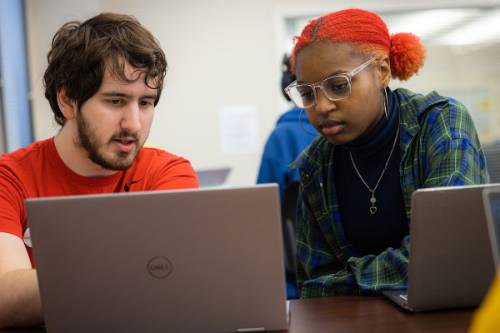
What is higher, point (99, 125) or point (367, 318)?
point (99, 125)

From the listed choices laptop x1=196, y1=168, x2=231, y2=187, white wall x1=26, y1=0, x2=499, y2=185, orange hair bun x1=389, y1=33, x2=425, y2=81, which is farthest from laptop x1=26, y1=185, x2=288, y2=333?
white wall x1=26, y1=0, x2=499, y2=185

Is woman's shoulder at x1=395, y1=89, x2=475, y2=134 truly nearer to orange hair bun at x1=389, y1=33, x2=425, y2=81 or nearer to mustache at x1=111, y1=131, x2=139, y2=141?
orange hair bun at x1=389, y1=33, x2=425, y2=81

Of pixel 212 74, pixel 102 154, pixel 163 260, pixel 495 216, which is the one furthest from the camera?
pixel 212 74

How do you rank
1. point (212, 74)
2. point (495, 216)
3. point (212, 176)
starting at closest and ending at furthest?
point (495, 216), point (212, 176), point (212, 74)

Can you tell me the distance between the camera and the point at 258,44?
14.1ft

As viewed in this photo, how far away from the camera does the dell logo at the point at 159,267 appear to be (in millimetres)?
951

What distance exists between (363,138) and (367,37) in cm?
26

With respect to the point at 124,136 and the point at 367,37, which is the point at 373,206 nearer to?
the point at 367,37

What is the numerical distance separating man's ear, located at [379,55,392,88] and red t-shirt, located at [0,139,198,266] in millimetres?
575

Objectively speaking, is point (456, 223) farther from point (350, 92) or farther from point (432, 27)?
point (432, 27)

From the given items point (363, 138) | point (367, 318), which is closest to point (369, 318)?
point (367, 318)

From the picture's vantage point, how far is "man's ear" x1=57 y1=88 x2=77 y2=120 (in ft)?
5.31

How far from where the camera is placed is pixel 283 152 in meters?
2.47

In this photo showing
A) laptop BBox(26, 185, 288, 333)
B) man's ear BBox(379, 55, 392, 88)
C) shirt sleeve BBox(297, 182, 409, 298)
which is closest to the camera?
laptop BBox(26, 185, 288, 333)
